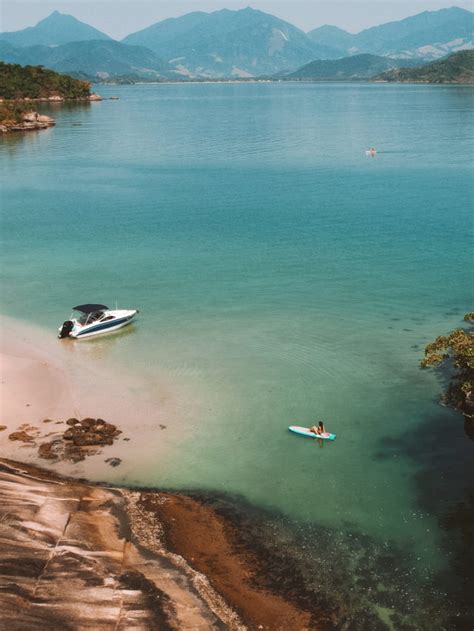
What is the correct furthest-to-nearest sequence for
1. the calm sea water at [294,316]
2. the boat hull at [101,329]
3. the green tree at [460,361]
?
the boat hull at [101,329], the green tree at [460,361], the calm sea water at [294,316]

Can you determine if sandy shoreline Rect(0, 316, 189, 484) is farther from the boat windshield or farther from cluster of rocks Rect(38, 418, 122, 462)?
the boat windshield

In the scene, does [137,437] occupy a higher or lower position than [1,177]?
lower

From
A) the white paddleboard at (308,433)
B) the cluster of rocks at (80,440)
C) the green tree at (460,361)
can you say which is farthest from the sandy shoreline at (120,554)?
the green tree at (460,361)

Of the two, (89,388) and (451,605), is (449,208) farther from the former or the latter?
(451,605)

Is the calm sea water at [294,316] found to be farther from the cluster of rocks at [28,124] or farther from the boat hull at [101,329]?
the cluster of rocks at [28,124]

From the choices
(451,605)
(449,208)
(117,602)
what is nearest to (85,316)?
(117,602)

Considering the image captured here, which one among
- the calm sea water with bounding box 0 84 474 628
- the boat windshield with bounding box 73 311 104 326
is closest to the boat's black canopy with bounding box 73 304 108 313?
the boat windshield with bounding box 73 311 104 326

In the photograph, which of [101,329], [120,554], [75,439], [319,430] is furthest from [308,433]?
[101,329]
